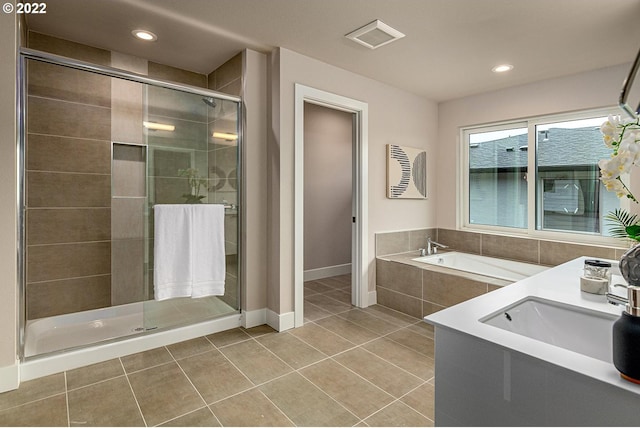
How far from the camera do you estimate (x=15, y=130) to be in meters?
1.96

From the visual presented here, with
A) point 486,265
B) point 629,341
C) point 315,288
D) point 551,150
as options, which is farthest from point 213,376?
point 551,150

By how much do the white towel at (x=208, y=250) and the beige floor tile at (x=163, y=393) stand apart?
0.64 metres

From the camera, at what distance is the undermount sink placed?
1149 millimetres

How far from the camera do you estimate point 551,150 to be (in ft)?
11.6

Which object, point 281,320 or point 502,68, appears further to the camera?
point 502,68

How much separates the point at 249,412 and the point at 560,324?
153cm

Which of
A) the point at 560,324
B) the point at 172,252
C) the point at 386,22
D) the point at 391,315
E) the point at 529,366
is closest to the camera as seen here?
the point at 529,366

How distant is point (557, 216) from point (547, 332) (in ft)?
9.10

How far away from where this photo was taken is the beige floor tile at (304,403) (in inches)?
69.1

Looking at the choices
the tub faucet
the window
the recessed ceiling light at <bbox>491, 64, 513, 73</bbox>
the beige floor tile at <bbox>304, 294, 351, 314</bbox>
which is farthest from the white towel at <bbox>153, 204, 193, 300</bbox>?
the window

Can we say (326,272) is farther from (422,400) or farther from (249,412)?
(249,412)

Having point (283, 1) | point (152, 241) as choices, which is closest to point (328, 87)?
point (283, 1)

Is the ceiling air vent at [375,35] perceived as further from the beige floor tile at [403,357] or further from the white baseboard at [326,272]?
the white baseboard at [326,272]

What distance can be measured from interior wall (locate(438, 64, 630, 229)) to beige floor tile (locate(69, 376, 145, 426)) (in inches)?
146
